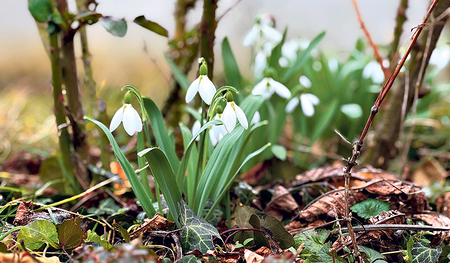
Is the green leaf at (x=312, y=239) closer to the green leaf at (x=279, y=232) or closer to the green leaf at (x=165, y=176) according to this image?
the green leaf at (x=279, y=232)

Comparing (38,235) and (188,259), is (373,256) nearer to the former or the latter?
(188,259)

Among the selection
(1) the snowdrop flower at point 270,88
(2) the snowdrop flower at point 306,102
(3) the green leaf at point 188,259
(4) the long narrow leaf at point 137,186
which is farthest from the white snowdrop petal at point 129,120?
(2) the snowdrop flower at point 306,102

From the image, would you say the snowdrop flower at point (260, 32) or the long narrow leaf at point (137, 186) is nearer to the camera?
the long narrow leaf at point (137, 186)

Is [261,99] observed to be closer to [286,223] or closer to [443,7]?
[286,223]

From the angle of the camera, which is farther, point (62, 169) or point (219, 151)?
point (62, 169)

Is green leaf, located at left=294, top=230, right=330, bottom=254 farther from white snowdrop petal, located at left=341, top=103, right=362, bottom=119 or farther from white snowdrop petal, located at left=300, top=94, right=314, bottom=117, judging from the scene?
white snowdrop petal, located at left=341, top=103, right=362, bottom=119

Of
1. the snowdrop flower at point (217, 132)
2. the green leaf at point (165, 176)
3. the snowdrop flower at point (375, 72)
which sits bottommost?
the green leaf at point (165, 176)

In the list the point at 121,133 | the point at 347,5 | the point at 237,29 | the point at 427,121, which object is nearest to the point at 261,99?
the point at 121,133
